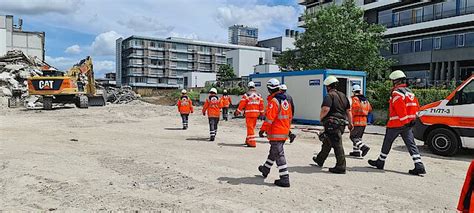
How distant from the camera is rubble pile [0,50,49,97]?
34688 millimetres

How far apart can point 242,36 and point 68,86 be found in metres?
97.8

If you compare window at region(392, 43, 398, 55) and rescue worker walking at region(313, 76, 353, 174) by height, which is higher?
window at region(392, 43, 398, 55)

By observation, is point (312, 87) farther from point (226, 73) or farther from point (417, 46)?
point (226, 73)

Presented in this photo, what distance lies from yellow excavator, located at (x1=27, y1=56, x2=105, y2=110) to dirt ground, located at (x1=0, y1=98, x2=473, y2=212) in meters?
15.6

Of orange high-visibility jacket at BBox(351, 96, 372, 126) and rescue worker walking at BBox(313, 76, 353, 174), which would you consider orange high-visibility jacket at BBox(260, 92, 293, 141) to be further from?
orange high-visibility jacket at BBox(351, 96, 372, 126)

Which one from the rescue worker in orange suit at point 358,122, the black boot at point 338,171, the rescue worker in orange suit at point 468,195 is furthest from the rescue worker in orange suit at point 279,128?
the rescue worker in orange suit at point 358,122

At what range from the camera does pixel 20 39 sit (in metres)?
61.5

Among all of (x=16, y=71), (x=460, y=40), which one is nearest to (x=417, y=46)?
(x=460, y=40)

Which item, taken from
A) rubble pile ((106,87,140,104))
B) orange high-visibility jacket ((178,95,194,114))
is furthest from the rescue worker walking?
rubble pile ((106,87,140,104))

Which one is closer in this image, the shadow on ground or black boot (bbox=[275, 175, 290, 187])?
black boot (bbox=[275, 175, 290, 187])

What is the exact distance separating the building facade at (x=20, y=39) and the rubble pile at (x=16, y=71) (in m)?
23.9

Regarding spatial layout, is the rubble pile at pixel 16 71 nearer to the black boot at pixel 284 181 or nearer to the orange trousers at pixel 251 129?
the orange trousers at pixel 251 129

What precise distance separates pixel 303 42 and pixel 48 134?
23.2 metres

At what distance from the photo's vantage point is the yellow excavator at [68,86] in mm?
25547
